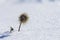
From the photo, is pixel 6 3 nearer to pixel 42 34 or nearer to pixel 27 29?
pixel 27 29

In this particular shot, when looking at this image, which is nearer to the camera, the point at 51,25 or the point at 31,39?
the point at 31,39

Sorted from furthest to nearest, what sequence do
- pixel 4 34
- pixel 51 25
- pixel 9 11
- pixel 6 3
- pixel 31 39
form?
pixel 6 3 → pixel 9 11 → pixel 51 25 → pixel 4 34 → pixel 31 39

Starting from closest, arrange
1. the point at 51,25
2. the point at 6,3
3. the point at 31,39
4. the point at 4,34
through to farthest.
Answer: the point at 31,39, the point at 4,34, the point at 51,25, the point at 6,3

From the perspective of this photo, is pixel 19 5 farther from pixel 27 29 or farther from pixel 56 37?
pixel 56 37

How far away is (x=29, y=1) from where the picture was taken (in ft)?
7.11

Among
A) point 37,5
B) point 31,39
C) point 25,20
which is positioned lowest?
point 31,39

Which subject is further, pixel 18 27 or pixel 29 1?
pixel 29 1

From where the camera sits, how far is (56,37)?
1004mm

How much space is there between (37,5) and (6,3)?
1.32 feet

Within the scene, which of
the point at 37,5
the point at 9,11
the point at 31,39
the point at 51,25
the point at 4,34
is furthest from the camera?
the point at 37,5

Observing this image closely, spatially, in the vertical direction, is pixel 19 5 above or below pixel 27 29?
above

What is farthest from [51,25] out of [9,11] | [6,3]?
[6,3]

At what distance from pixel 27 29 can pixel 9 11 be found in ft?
2.44

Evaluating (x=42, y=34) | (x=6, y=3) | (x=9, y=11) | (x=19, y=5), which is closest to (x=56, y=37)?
(x=42, y=34)
